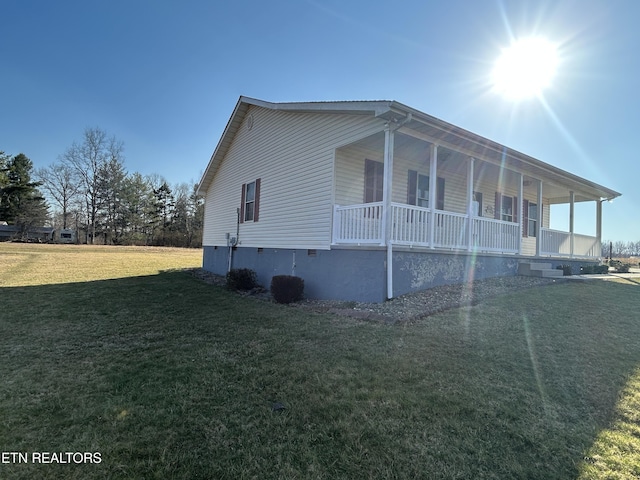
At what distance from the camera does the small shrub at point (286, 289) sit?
8148 mm

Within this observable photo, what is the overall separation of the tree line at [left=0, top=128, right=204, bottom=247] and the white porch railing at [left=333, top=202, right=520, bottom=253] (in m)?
35.3

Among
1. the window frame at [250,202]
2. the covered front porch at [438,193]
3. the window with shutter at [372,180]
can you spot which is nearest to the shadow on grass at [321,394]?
the covered front porch at [438,193]

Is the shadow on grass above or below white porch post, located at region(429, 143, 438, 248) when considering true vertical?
below

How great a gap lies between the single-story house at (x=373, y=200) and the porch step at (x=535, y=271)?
5.7 inches

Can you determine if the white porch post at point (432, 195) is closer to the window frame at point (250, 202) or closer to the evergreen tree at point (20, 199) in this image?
the window frame at point (250, 202)

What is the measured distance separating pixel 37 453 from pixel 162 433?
2.60 ft

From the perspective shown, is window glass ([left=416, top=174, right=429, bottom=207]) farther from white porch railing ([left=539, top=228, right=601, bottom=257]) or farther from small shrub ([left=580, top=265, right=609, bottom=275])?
small shrub ([left=580, top=265, right=609, bottom=275])

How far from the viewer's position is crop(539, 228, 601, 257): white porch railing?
468 inches

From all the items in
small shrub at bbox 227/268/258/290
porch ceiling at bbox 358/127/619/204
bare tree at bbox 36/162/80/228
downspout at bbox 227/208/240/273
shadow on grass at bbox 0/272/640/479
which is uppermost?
bare tree at bbox 36/162/80/228

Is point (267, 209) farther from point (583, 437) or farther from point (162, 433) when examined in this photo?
point (583, 437)

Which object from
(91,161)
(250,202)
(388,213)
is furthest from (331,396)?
(91,161)

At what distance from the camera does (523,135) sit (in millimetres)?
12953

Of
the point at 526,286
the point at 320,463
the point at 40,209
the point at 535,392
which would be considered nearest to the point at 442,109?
the point at 526,286

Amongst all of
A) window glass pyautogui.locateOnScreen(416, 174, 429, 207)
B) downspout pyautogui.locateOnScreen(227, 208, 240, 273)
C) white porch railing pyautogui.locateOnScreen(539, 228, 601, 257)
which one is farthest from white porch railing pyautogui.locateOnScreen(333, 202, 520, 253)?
downspout pyautogui.locateOnScreen(227, 208, 240, 273)
